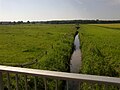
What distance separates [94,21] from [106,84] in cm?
17697

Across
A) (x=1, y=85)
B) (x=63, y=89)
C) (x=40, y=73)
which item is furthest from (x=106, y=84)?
(x=63, y=89)

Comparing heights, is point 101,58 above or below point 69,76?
below

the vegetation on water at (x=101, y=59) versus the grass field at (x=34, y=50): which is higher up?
the vegetation on water at (x=101, y=59)

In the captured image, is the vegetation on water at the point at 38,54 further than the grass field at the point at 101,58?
Yes

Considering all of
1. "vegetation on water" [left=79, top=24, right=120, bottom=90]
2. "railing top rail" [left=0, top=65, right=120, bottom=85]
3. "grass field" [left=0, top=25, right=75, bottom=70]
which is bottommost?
"grass field" [left=0, top=25, right=75, bottom=70]

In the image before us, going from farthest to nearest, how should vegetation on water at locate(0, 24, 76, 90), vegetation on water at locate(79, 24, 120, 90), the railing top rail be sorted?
1. vegetation on water at locate(0, 24, 76, 90)
2. vegetation on water at locate(79, 24, 120, 90)
3. the railing top rail

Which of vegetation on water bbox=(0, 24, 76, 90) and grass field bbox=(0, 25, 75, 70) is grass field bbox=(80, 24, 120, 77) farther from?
grass field bbox=(0, 25, 75, 70)

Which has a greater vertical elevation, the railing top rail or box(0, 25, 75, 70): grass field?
the railing top rail

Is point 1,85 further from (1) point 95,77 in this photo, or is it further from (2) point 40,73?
(1) point 95,77

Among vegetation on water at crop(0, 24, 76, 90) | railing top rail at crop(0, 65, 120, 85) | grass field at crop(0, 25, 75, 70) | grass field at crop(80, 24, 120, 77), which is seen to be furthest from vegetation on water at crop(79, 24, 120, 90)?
grass field at crop(0, 25, 75, 70)

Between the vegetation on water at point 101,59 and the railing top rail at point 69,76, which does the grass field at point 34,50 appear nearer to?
the vegetation on water at point 101,59

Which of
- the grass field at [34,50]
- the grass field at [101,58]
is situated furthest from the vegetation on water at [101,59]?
the grass field at [34,50]

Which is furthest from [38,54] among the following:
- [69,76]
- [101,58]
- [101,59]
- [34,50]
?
[69,76]

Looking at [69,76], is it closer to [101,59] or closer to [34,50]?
[101,59]
